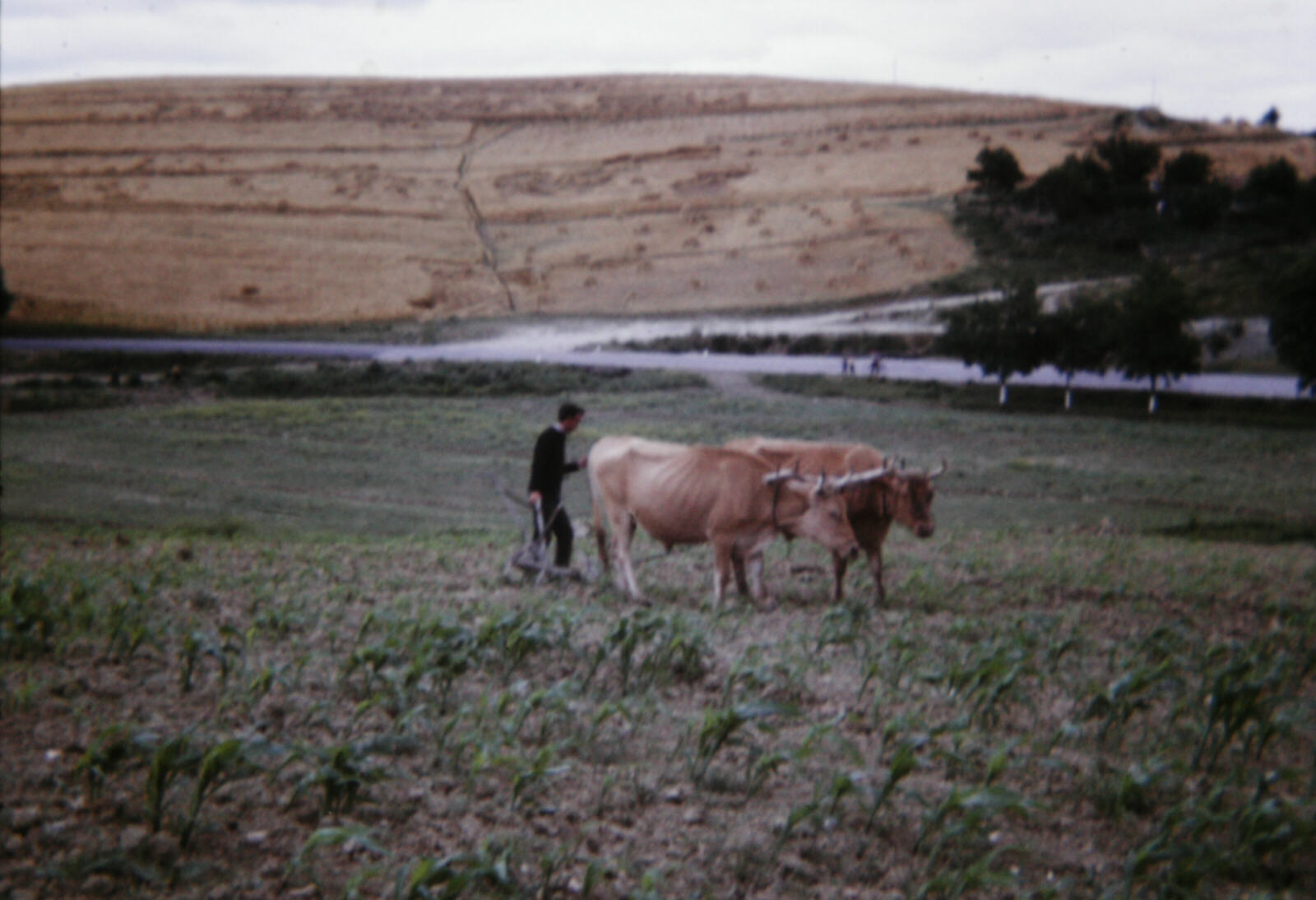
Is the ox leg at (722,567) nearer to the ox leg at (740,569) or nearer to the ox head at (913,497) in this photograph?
the ox leg at (740,569)

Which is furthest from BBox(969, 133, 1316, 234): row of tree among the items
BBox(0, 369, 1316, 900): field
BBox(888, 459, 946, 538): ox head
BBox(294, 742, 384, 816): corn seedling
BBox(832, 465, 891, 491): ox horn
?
BBox(294, 742, 384, 816): corn seedling

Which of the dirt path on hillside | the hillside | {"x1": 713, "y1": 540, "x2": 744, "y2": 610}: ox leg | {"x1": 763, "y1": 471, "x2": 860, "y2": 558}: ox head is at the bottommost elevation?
{"x1": 713, "y1": 540, "x2": 744, "y2": 610}: ox leg

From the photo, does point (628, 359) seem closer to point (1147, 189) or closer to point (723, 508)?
point (723, 508)

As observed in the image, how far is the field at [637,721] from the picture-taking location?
16.2 feet

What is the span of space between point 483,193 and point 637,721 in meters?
36.3

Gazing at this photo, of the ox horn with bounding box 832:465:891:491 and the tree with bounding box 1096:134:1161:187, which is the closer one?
the ox horn with bounding box 832:465:891:491

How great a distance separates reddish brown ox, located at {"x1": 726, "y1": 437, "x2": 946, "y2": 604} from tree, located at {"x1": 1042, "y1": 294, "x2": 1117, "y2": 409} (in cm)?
1658

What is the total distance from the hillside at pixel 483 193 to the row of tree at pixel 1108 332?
10565mm

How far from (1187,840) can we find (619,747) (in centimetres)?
299

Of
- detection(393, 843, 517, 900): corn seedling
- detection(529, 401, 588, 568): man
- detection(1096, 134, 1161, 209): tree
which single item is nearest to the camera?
detection(393, 843, 517, 900): corn seedling

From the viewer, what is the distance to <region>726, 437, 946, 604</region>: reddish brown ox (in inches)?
448

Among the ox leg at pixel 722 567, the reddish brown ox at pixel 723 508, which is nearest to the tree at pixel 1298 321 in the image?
the reddish brown ox at pixel 723 508

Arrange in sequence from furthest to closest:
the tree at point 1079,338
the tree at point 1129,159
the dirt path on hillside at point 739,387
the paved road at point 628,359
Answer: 1. the tree at point 1129,159
2. the tree at point 1079,338
3. the paved road at point 628,359
4. the dirt path on hillside at point 739,387

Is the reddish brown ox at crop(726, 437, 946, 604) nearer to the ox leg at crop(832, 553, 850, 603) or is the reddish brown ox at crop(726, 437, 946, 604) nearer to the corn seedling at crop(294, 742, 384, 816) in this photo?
the ox leg at crop(832, 553, 850, 603)
